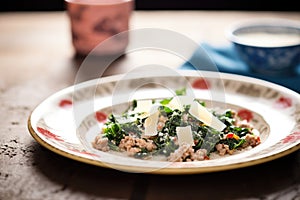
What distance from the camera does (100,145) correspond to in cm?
120

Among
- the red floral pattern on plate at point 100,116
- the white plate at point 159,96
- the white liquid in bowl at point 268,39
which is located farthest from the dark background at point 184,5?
the red floral pattern on plate at point 100,116

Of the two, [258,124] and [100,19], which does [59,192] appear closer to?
[258,124]

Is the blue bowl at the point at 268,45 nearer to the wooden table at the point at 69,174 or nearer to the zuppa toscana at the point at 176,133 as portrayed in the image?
the wooden table at the point at 69,174

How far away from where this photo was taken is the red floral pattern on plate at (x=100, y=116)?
4.63 feet

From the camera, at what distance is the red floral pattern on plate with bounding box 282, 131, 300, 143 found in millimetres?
1146

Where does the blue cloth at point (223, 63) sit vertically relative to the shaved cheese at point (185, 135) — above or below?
below

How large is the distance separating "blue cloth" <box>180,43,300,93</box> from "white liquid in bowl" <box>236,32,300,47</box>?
0.21 feet

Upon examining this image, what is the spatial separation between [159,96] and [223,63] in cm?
37

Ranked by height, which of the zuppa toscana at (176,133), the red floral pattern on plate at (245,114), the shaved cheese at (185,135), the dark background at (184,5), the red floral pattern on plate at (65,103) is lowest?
the dark background at (184,5)

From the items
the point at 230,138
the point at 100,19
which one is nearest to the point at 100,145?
the point at 230,138

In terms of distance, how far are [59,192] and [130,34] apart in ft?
3.77

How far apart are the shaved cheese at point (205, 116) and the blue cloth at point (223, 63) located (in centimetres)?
47

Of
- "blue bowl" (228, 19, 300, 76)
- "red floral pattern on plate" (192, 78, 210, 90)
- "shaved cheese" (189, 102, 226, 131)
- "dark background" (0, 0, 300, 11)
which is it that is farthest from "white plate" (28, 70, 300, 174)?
"dark background" (0, 0, 300, 11)

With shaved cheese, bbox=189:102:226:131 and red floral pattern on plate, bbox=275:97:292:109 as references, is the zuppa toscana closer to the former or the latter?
shaved cheese, bbox=189:102:226:131
